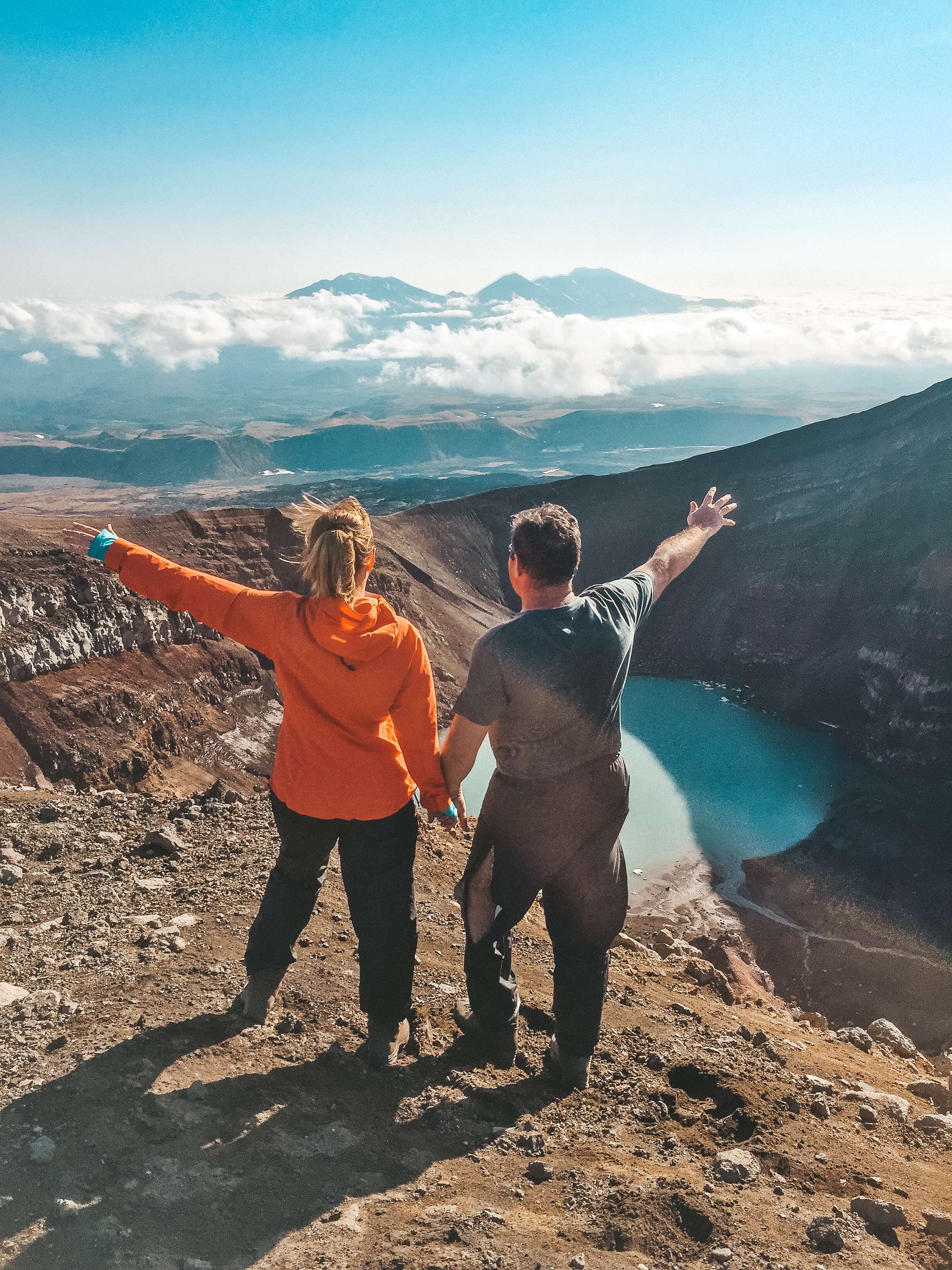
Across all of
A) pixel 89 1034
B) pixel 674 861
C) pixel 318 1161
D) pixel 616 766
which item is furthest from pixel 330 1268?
pixel 674 861

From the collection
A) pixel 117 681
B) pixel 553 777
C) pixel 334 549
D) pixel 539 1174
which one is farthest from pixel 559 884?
pixel 117 681

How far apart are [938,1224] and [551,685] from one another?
2393 millimetres

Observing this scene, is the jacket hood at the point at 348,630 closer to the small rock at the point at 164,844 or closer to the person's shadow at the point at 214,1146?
the person's shadow at the point at 214,1146

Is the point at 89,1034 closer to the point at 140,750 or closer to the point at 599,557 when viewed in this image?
the point at 140,750

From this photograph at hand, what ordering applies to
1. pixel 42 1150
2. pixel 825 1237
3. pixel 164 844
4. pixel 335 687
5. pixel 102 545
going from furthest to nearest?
pixel 164 844 → pixel 102 545 → pixel 335 687 → pixel 825 1237 → pixel 42 1150

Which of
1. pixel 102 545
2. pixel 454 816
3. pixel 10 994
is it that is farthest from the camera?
pixel 10 994

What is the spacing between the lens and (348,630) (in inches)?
115

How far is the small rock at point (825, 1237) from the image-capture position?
269 centimetres

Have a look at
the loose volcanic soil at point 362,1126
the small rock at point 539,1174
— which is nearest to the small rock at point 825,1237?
the loose volcanic soil at point 362,1126

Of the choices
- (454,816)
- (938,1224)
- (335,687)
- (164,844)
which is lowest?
(938,1224)

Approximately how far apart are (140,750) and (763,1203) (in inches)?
614

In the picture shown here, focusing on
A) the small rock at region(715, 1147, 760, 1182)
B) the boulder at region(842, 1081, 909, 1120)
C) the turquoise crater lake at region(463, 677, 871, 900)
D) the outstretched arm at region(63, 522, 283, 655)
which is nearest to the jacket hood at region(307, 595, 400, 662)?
the outstretched arm at region(63, 522, 283, 655)

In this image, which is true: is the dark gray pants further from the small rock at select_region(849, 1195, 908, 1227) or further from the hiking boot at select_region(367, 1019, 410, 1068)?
the small rock at select_region(849, 1195, 908, 1227)

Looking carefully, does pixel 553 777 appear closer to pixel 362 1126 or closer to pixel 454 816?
pixel 454 816
